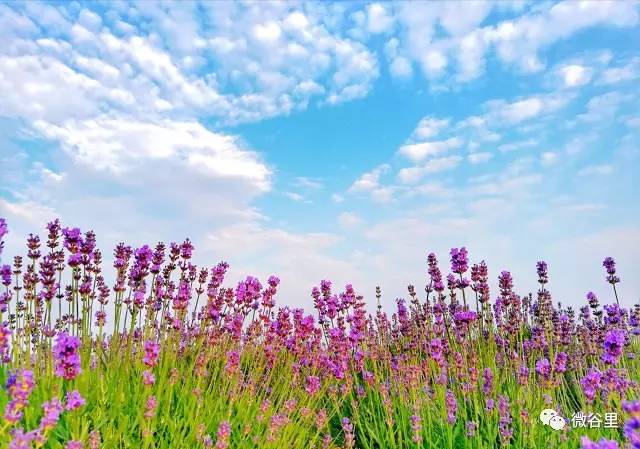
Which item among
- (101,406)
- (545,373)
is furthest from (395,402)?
(101,406)

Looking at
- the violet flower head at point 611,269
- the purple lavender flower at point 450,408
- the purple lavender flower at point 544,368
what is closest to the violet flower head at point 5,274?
the purple lavender flower at point 450,408

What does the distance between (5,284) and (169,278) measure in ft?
4.71

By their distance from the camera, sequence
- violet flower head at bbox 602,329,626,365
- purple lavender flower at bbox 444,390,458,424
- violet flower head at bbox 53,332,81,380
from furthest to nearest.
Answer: purple lavender flower at bbox 444,390,458,424 → violet flower head at bbox 602,329,626,365 → violet flower head at bbox 53,332,81,380

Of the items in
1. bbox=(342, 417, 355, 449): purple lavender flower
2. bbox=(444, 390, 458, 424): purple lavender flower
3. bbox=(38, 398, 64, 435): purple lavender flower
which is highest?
bbox=(38, 398, 64, 435): purple lavender flower

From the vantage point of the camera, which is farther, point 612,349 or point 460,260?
point 460,260

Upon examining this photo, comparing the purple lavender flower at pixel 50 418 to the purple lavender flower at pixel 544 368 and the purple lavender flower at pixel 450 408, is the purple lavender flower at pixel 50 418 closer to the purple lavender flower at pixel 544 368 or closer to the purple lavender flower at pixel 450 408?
the purple lavender flower at pixel 450 408

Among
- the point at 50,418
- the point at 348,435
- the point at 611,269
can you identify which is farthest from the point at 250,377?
the point at 611,269

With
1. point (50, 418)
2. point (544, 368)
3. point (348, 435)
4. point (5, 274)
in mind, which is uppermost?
point (5, 274)

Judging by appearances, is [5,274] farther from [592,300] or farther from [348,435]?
[592,300]

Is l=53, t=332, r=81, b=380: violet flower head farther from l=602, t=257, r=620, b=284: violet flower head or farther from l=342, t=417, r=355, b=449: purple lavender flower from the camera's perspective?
l=602, t=257, r=620, b=284: violet flower head

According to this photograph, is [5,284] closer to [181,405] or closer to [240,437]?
[181,405]

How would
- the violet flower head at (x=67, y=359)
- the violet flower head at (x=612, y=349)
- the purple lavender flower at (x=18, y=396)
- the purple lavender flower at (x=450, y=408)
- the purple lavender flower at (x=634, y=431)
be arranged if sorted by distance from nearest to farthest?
the purple lavender flower at (x=634, y=431), the purple lavender flower at (x=18, y=396), the violet flower head at (x=67, y=359), the violet flower head at (x=612, y=349), the purple lavender flower at (x=450, y=408)

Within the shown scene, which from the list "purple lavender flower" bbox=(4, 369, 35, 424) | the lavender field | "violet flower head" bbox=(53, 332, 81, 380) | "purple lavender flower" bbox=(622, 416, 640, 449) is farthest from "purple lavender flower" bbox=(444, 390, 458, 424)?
"purple lavender flower" bbox=(4, 369, 35, 424)

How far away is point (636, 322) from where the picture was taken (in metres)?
8.02
